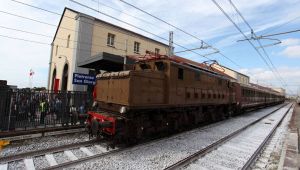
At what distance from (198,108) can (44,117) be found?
760 cm

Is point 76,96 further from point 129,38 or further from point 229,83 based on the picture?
point 129,38

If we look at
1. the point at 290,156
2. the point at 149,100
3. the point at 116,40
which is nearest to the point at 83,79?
the point at 149,100

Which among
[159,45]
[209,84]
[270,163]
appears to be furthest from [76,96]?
[159,45]

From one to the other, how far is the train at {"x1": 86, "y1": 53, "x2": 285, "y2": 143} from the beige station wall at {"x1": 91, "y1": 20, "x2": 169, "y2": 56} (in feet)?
40.5

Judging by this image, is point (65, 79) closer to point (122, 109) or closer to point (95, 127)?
point (95, 127)

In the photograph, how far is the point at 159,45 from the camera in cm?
2914

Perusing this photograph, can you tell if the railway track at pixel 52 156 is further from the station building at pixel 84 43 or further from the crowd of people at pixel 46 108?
the station building at pixel 84 43

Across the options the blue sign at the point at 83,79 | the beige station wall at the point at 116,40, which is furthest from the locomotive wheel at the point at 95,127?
the beige station wall at the point at 116,40

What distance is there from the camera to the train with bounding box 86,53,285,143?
24.5ft

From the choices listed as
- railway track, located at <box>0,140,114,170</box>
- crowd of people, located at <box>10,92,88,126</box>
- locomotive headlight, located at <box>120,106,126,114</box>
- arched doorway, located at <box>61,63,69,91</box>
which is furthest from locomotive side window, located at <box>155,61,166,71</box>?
arched doorway, located at <box>61,63,69,91</box>

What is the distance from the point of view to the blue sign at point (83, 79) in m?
11.8

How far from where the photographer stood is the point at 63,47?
2438 cm

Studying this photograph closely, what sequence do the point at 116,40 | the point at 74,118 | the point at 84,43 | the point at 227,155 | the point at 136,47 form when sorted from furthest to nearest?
the point at 136,47 → the point at 116,40 → the point at 84,43 → the point at 74,118 → the point at 227,155

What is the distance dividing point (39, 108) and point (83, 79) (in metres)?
3.09
